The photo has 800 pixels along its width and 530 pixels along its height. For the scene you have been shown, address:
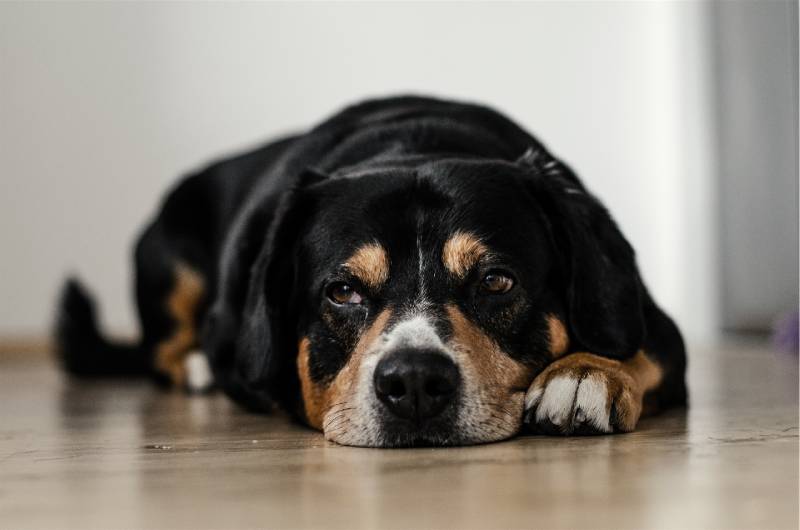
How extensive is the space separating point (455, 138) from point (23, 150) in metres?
4.61

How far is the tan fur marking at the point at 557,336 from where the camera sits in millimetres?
2402

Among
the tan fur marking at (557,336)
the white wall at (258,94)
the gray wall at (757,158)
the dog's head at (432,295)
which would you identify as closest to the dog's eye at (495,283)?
the dog's head at (432,295)

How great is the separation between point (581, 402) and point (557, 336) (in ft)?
0.86

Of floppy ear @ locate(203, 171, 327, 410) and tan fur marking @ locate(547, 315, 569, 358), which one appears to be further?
floppy ear @ locate(203, 171, 327, 410)

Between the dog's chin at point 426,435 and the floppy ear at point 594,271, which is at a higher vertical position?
the floppy ear at point 594,271

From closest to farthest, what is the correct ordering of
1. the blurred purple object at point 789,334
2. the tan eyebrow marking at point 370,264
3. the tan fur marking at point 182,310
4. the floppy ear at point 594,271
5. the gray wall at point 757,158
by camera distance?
the tan eyebrow marking at point 370,264
the floppy ear at point 594,271
the tan fur marking at point 182,310
the blurred purple object at point 789,334
the gray wall at point 757,158

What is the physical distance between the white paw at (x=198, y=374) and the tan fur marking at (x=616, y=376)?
1716 millimetres

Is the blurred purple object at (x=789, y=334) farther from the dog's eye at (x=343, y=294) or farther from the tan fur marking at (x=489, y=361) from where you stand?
the dog's eye at (x=343, y=294)

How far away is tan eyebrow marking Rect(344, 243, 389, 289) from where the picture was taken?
2.31 meters

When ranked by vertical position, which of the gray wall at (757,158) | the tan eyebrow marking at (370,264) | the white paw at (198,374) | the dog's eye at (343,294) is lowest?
the white paw at (198,374)

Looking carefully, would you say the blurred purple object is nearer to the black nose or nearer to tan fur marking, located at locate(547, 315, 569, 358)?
tan fur marking, located at locate(547, 315, 569, 358)

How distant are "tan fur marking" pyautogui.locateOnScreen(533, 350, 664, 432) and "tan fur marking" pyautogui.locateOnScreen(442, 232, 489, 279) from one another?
29 centimetres

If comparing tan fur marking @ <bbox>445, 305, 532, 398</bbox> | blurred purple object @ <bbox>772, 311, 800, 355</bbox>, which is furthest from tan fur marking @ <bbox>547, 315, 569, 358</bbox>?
blurred purple object @ <bbox>772, 311, 800, 355</bbox>

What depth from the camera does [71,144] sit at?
6.78 meters
